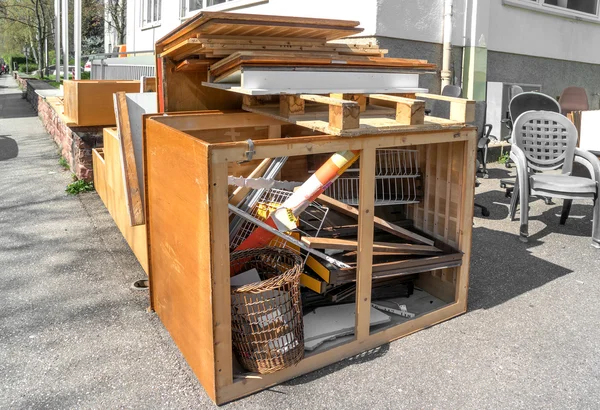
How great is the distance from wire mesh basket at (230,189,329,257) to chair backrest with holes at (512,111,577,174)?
2873 millimetres

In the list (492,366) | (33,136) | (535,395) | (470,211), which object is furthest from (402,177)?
(33,136)

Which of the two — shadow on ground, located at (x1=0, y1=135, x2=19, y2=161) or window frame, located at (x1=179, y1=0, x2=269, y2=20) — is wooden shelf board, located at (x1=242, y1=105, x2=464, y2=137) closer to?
window frame, located at (x1=179, y1=0, x2=269, y2=20)

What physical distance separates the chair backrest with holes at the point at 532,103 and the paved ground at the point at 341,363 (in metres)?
2.80

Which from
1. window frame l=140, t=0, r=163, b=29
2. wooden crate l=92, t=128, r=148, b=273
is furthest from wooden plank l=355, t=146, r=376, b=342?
window frame l=140, t=0, r=163, b=29

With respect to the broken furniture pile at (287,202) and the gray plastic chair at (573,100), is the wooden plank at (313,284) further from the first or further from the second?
the gray plastic chair at (573,100)

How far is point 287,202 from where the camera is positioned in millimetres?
3324

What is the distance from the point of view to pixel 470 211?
362 centimetres

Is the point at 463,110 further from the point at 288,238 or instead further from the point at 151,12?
the point at 151,12

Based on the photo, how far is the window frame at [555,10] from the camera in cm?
1054

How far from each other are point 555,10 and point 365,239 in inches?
409

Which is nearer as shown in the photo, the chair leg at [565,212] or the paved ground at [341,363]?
the paved ground at [341,363]

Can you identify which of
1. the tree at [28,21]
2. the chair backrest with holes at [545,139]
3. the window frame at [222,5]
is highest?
the tree at [28,21]

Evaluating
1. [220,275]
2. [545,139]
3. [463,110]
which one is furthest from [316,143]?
[545,139]

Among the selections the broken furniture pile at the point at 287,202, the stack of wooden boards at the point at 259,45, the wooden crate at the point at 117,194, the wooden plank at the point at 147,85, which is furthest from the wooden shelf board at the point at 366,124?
the wooden plank at the point at 147,85
